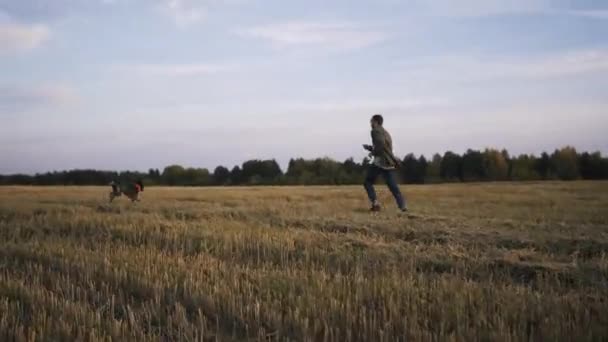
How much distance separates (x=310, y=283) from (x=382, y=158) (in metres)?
7.96

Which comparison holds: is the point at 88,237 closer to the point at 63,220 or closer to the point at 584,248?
the point at 63,220

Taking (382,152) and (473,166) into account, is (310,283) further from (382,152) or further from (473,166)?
(473,166)

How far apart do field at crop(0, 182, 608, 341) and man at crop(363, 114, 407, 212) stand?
2.94 m

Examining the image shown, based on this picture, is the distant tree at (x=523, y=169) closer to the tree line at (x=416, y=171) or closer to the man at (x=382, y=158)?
the tree line at (x=416, y=171)

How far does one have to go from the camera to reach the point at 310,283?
5535 millimetres

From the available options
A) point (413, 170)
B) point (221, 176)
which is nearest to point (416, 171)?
point (413, 170)

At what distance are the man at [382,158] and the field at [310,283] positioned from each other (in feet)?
9.66

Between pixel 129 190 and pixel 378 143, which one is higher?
pixel 378 143

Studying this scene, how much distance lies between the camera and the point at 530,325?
414 cm

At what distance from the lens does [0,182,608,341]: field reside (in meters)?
4.04

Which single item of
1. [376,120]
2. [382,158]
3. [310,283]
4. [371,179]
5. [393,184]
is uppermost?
[376,120]

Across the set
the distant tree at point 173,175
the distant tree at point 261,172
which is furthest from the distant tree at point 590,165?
the distant tree at point 173,175

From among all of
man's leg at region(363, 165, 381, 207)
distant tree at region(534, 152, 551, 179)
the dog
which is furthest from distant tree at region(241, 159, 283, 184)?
man's leg at region(363, 165, 381, 207)

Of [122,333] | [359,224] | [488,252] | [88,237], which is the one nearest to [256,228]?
[359,224]
